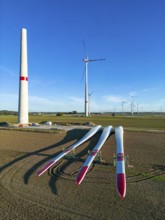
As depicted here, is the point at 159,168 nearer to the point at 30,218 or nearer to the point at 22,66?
the point at 30,218

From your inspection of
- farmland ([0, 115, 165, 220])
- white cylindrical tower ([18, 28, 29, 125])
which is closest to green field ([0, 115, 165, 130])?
white cylindrical tower ([18, 28, 29, 125])

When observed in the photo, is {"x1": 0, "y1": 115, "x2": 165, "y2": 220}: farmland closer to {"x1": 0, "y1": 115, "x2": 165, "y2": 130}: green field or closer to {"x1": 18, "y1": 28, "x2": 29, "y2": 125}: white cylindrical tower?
{"x1": 18, "y1": 28, "x2": 29, "y2": 125}: white cylindrical tower

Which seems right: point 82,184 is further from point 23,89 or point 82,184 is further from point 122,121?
point 122,121

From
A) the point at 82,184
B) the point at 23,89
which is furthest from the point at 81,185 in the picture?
the point at 23,89

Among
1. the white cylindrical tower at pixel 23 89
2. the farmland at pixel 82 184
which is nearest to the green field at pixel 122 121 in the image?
the white cylindrical tower at pixel 23 89

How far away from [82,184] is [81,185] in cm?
13

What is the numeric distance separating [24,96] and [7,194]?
71.7ft

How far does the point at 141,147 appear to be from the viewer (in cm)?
1639

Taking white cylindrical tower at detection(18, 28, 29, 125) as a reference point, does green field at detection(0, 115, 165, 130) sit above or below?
below

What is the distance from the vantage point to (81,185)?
10555mm

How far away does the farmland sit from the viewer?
8.15 metres

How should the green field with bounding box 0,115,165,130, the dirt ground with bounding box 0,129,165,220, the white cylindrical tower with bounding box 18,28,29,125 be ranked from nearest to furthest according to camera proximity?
the dirt ground with bounding box 0,129,165,220, the white cylindrical tower with bounding box 18,28,29,125, the green field with bounding box 0,115,165,130

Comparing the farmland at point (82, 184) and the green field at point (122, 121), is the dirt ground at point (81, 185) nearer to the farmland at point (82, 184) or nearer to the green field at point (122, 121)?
the farmland at point (82, 184)

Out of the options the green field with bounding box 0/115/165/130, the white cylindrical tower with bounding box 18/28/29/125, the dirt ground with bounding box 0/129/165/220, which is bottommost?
the dirt ground with bounding box 0/129/165/220
